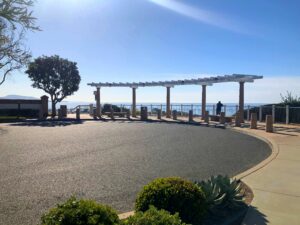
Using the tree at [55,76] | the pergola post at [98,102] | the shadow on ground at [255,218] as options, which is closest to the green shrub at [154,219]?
the shadow on ground at [255,218]

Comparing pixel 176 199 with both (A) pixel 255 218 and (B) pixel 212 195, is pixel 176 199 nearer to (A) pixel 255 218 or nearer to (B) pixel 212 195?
(B) pixel 212 195

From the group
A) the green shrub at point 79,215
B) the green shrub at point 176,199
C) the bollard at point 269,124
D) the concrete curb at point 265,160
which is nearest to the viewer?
the green shrub at point 79,215

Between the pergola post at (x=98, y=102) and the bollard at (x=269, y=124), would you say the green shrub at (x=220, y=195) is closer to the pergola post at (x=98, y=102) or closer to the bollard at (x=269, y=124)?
the bollard at (x=269, y=124)

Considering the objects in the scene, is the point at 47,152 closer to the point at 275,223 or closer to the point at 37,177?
the point at 37,177

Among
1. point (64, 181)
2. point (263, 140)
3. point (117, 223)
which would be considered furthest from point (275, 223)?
point (263, 140)

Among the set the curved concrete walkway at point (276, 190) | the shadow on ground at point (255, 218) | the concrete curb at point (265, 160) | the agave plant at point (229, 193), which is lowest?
the shadow on ground at point (255, 218)

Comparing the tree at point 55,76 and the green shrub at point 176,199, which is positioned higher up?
the tree at point 55,76

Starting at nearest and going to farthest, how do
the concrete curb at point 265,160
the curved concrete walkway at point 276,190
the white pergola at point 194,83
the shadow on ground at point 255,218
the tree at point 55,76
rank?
the shadow on ground at point 255,218 < the curved concrete walkway at point 276,190 < the concrete curb at point 265,160 < the white pergola at point 194,83 < the tree at point 55,76

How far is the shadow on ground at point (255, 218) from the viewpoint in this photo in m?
6.05

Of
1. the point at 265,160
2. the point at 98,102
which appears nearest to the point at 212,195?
the point at 265,160

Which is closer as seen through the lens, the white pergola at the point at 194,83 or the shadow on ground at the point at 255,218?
the shadow on ground at the point at 255,218

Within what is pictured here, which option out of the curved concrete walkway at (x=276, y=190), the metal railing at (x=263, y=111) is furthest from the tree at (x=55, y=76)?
the curved concrete walkway at (x=276, y=190)

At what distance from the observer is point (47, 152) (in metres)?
14.3

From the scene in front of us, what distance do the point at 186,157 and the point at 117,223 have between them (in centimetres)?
919
